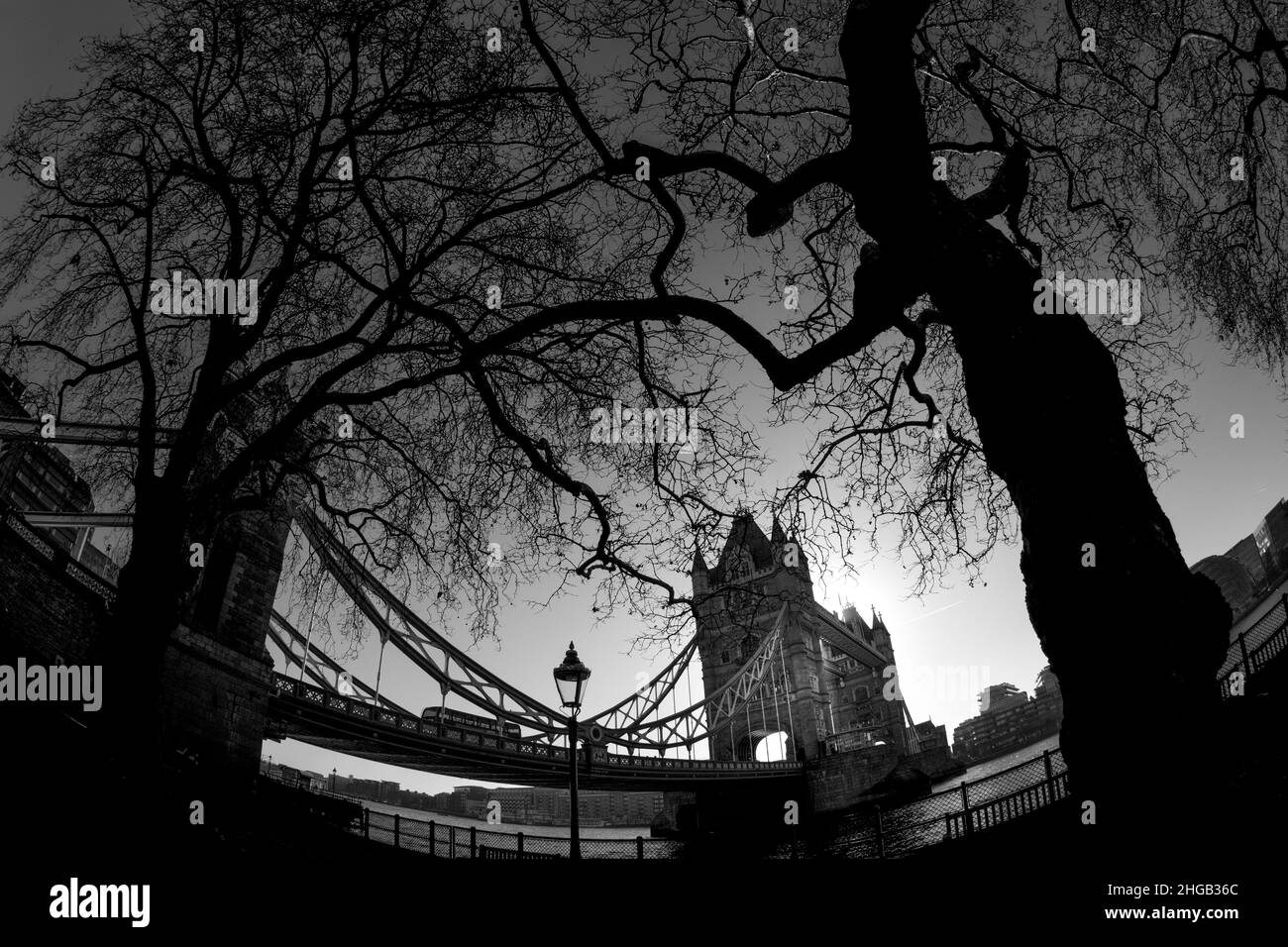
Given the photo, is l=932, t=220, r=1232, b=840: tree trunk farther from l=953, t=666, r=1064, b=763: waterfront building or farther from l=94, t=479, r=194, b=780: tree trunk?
l=953, t=666, r=1064, b=763: waterfront building

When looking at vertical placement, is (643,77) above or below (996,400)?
above

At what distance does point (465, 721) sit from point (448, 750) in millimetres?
2518

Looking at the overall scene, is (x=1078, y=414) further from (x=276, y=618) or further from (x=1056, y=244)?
(x=276, y=618)

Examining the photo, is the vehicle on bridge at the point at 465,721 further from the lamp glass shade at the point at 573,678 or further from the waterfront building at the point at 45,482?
the lamp glass shade at the point at 573,678

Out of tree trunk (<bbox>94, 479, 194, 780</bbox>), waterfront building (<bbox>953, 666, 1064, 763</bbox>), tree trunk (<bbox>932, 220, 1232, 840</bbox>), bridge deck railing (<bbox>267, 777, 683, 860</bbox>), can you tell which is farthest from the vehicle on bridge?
waterfront building (<bbox>953, 666, 1064, 763</bbox>)

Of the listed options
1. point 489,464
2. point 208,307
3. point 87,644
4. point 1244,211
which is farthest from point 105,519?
point 1244,211

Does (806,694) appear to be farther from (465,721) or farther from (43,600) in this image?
(43,600)

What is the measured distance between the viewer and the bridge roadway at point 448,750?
728 inches

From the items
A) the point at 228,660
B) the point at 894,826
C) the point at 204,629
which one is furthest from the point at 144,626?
the point at 894,826

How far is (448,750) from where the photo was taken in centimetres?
2322

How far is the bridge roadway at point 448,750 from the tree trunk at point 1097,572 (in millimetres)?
11581

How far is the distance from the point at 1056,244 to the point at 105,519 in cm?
1728

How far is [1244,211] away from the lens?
5.20 meters

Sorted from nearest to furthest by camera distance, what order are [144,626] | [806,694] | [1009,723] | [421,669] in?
[144,626] < [421,669] < [806,694] < [1009,723]
